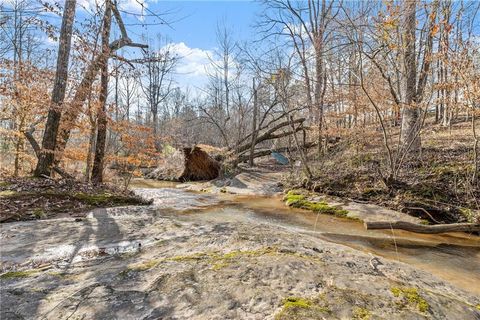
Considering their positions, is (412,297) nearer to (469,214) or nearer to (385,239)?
(385,239)

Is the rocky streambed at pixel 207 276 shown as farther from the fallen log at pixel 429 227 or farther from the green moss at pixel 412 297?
the fallen log at pixel 429 227

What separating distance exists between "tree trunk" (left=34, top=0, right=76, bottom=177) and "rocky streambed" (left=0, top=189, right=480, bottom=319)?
4150mm

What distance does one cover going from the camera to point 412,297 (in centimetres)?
193

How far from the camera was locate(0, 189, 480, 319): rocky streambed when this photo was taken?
1.68 meters

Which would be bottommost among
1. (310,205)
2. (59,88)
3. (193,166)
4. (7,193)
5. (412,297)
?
(310,205)

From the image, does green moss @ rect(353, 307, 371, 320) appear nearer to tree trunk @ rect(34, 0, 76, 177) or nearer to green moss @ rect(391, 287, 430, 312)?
green moss @ rect(391, 287, 430, 312)

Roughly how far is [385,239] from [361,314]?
3345 millimetres

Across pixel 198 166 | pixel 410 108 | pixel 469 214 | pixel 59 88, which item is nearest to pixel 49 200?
pixel 59 88

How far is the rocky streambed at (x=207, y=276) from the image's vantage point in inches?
66.1

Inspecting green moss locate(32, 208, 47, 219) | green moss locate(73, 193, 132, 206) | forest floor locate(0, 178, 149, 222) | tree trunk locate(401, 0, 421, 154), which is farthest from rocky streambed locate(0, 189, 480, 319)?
tree trunk locate(401, 0, 421, 154)

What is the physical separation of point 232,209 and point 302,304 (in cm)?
518

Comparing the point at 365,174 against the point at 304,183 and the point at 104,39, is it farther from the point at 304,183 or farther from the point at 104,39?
the point at 104,39

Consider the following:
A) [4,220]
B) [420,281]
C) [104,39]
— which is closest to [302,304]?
[420,281]

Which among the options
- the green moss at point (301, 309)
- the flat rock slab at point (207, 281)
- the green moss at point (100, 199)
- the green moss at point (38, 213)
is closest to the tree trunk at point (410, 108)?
the flat rock slab at point (207, 281)
